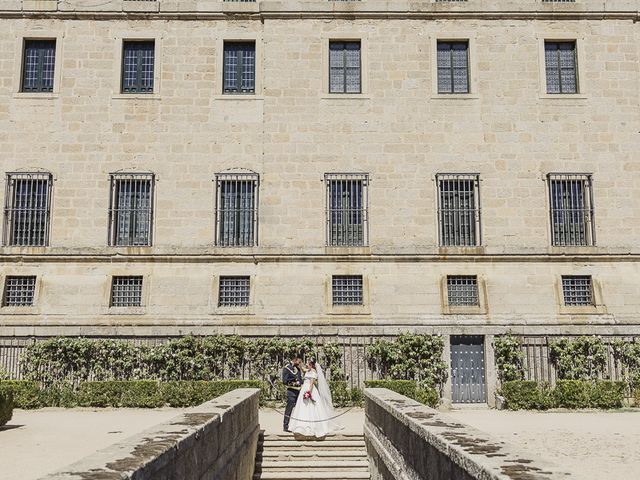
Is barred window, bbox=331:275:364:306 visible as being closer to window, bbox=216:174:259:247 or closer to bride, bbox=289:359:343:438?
window, bbox=216:174:259:247

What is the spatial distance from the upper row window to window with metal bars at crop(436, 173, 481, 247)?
3579mm

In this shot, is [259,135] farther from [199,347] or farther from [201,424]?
[201,424]

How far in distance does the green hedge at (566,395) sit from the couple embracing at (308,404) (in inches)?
290

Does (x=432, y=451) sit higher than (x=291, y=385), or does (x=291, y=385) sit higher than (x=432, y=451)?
(x=291, y=385)

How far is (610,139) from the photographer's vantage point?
27.0m

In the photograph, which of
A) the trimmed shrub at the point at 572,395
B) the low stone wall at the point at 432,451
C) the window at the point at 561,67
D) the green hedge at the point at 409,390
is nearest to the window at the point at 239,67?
the window at the point at 561,67

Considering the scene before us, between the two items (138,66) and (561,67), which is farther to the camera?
(561,67)

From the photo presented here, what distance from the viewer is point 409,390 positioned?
70.4 ft

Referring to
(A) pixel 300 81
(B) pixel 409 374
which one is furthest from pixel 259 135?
(B) pixel 409 374

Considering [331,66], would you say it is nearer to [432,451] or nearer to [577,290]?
[577,290]

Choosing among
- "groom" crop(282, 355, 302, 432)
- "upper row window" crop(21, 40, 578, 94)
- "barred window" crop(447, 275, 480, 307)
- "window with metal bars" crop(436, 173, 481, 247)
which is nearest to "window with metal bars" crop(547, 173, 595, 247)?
"window with metal bars" crop(436, 173, 481, 247)

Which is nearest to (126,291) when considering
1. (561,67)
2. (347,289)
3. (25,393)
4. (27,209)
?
(27,209)

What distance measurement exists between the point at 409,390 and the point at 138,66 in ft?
52.8

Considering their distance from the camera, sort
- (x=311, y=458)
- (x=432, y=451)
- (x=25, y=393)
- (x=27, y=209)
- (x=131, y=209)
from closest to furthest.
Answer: (x=432, y=451)
(x=311, y=458)
(x=25, y=393)
(x=27, y=209)
(x=131, y=209)
